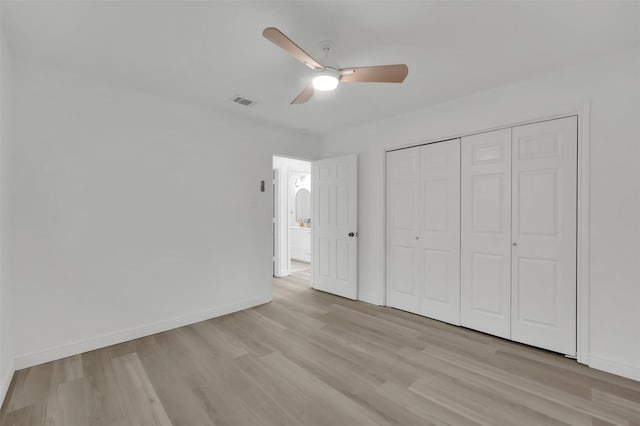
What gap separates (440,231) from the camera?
3.45 m

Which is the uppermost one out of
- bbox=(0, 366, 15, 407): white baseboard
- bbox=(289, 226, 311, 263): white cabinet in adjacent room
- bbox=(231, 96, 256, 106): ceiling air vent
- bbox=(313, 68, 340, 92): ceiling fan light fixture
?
bbox=(231, 96, 256, 106): ceiling air vent

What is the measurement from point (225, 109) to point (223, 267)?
6.43 feet

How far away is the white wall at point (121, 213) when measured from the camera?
2445mm

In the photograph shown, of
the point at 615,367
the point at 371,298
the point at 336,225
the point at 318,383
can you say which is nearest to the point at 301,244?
the point at 336,225

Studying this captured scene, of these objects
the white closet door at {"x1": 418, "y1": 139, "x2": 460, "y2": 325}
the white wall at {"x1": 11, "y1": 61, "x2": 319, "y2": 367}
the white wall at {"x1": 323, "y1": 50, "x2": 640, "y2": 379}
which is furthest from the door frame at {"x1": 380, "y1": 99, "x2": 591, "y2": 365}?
the white wall at {"x1": 11, "y1": 61, "x2": 319, "y2": 367}

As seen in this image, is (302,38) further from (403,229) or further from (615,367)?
(615,367)

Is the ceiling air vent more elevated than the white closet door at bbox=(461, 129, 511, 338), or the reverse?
the ceiling air vent

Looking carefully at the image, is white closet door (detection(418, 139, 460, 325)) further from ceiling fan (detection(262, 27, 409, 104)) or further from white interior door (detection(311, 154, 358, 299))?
ceiling fan (detection(262, 27, 409, 104))

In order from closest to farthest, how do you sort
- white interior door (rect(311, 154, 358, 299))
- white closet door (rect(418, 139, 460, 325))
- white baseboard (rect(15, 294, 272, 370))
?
white baseboard (rect(15, 294, 272, 370)) → white closet door (rect(418, 139, 460, 325)) → white interior door (rect(311, 154, 358, 299))

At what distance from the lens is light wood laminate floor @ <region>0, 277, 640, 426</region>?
185 cm

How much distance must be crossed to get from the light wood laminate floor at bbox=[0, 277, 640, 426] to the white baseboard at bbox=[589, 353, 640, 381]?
0.19 ft

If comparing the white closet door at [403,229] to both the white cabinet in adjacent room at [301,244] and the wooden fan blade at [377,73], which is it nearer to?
the wooden fan blade at [377,73]

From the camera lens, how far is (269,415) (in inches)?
73.3

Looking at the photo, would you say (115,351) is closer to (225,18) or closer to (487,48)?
(225,18)
